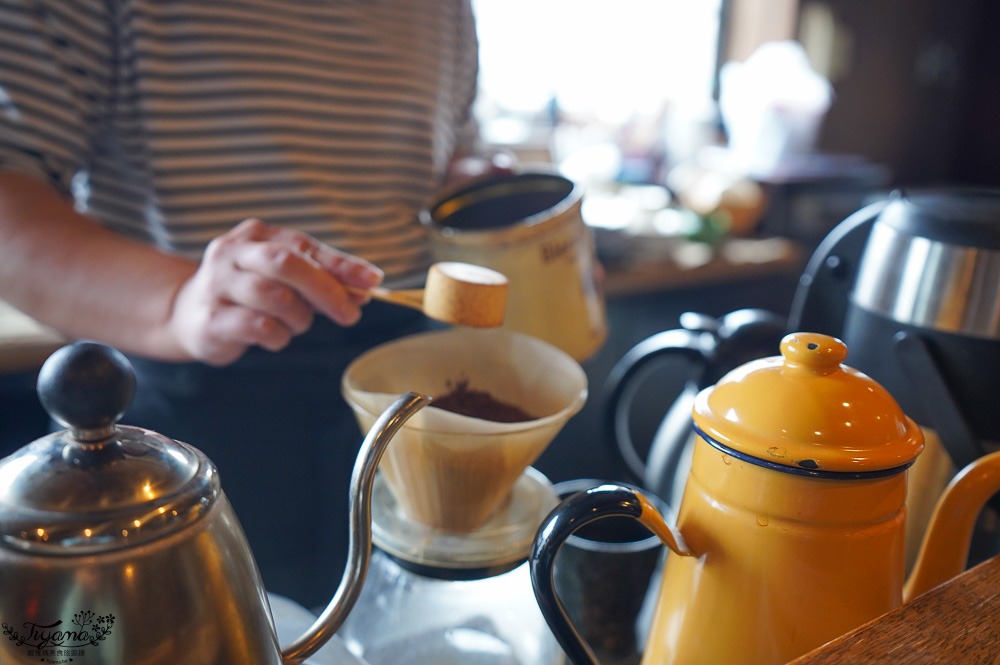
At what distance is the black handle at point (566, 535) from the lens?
13.8 inches

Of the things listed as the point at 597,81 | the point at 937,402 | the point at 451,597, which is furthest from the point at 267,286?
the point at 597,81

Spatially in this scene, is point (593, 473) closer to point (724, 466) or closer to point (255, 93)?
point (255, 93)

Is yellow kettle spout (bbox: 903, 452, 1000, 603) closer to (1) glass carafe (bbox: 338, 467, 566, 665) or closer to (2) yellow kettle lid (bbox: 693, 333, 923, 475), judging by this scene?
(2) yellow kettle lid (bbox: 693, 333, 923, 475)

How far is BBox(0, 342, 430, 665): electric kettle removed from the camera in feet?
0.91

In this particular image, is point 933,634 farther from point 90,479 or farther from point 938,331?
point 90,479

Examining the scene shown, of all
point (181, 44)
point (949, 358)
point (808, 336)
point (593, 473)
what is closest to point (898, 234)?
point (949, 358)

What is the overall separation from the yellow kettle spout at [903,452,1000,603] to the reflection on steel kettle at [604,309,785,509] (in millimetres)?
202

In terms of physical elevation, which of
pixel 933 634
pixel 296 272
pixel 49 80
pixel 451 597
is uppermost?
pixel 49 80

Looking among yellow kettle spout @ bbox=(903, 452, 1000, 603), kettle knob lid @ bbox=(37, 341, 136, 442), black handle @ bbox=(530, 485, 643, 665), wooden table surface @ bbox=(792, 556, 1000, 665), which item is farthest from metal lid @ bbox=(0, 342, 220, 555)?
yellow kettle spout @ bbox=(903, 452, 1000, 603)

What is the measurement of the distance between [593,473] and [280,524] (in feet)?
2.37

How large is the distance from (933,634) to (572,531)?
0.56ft

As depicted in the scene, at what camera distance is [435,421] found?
1.43 ft

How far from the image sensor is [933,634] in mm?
331

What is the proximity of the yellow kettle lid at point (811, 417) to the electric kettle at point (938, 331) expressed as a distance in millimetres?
175
